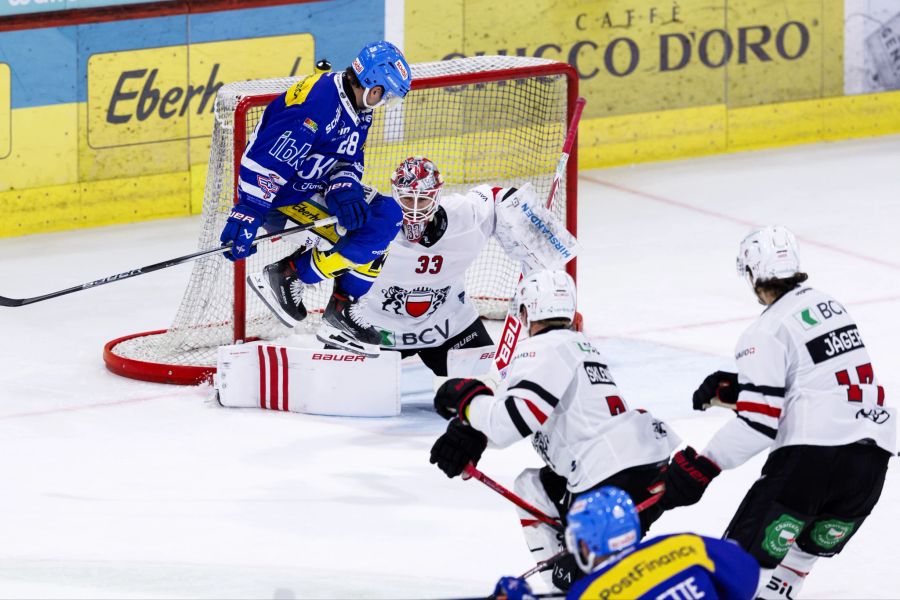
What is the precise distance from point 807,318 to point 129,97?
212 inches

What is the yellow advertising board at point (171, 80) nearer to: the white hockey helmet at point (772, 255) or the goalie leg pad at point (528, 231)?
the goalie leg pad at point (528, 231)

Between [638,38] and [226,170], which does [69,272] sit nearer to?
[226,170]

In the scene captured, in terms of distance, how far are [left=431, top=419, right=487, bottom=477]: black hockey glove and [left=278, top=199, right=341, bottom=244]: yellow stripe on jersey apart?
6.91 ft

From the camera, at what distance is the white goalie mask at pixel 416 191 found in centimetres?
616

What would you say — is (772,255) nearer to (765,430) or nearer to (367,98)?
(765,430)

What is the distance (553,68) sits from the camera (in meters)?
7.54

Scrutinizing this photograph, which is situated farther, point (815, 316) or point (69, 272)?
point (69, 272)

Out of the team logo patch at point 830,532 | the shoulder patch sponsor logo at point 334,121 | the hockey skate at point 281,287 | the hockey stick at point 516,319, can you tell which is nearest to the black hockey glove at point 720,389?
the team logo patch at point 830,532

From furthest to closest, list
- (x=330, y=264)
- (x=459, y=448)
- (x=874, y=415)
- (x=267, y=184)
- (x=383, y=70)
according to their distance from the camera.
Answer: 1. (x=330, y=264)
2. (x=267, y=184)
3. (x=383, y=70)
4. (x=459, y=448)
5. (x=874, y=415)

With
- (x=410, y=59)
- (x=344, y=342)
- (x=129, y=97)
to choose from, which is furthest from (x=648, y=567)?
(x=410, y=59)

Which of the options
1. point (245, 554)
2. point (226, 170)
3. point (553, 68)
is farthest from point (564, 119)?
point (245, 554)

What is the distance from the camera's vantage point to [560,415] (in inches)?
173

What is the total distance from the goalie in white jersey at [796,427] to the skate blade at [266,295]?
8.33 feet

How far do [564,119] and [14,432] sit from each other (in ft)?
9.05
